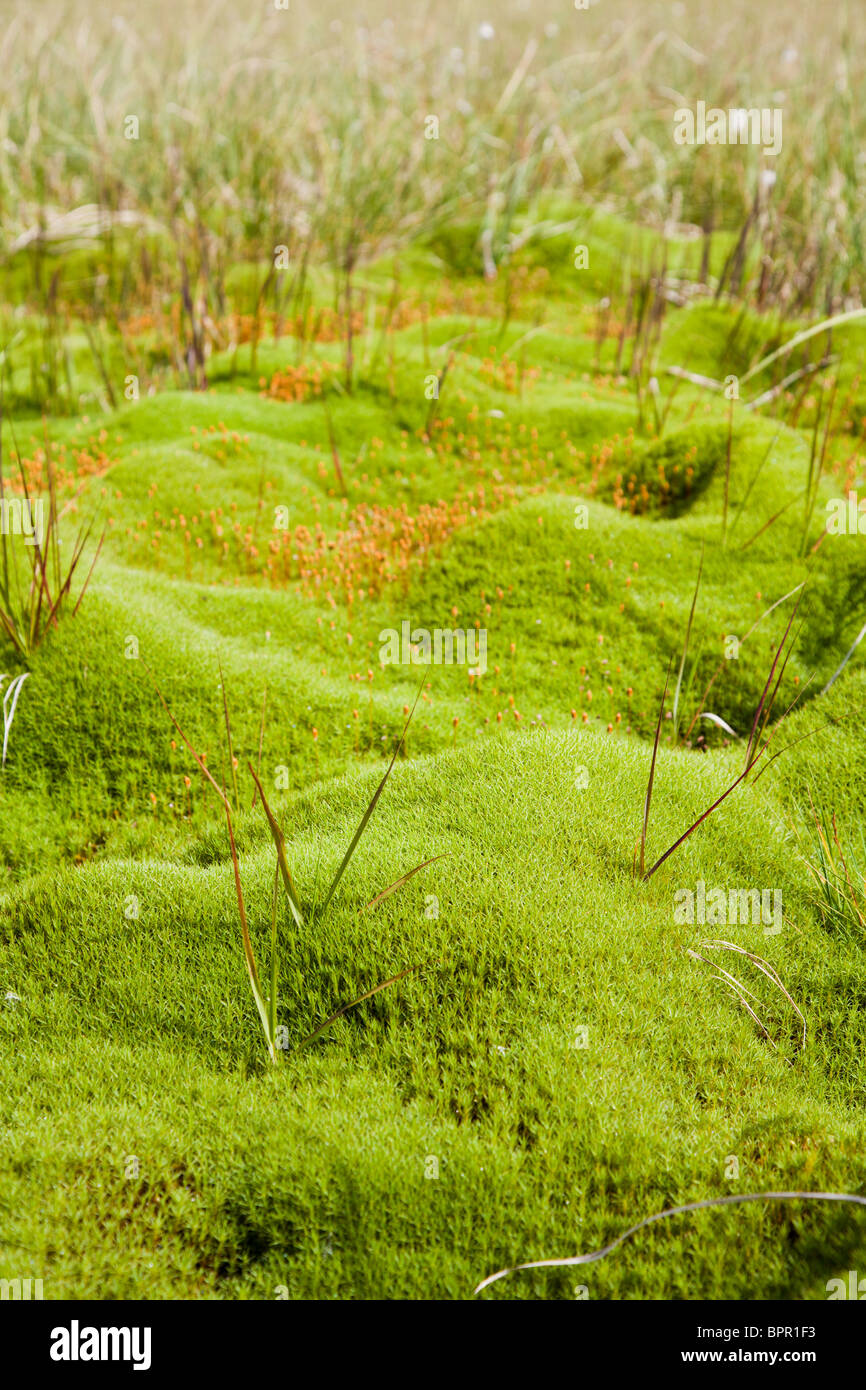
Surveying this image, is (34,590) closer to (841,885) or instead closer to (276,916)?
(276,916)

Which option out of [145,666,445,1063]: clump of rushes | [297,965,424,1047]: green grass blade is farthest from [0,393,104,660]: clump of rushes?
[297,965,424,1047]: green grass blade

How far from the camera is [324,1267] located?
338 cm

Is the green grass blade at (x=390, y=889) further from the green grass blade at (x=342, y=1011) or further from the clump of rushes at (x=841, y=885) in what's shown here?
the clump of rushes at (x=841, y=885)

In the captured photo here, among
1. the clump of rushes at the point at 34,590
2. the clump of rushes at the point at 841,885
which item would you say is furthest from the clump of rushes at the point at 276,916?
the clump of rushes at the point at 34,590

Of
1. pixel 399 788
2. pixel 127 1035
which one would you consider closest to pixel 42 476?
pixel 399 788

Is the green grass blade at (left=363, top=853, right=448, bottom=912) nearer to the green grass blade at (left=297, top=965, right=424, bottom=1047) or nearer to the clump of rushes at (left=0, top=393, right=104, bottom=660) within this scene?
the green grass blade at (left=297, top=965, right=424, bottom=1047)

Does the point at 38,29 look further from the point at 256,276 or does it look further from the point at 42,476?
the point at 42,476

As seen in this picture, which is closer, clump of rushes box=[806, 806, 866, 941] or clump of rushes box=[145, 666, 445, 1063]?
clump of rushes box=[145, 666, 445, 1063]

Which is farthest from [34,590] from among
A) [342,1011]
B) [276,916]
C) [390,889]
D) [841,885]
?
[841,885]

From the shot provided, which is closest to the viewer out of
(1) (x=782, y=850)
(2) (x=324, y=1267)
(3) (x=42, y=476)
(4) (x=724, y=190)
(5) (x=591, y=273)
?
(2) (x=324, y=1267)

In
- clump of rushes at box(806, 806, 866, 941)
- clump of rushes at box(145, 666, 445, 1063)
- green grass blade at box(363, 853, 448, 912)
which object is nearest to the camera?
clump of rushes at box(145, 666, 445, 1063)

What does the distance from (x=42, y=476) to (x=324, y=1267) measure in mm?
7354

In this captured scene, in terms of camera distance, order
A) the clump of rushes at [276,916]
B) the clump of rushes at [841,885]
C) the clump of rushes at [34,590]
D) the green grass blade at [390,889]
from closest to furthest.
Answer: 1. the clump of rushes at [276,916]
2. the green grass blade at [390,889]
3. the clump of rushes at [841,885]
4. the clump of rushes at [34,590]

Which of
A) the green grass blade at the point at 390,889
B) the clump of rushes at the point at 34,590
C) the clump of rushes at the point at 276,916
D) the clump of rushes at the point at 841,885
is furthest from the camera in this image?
the clump of rushes at the point at 34,590
